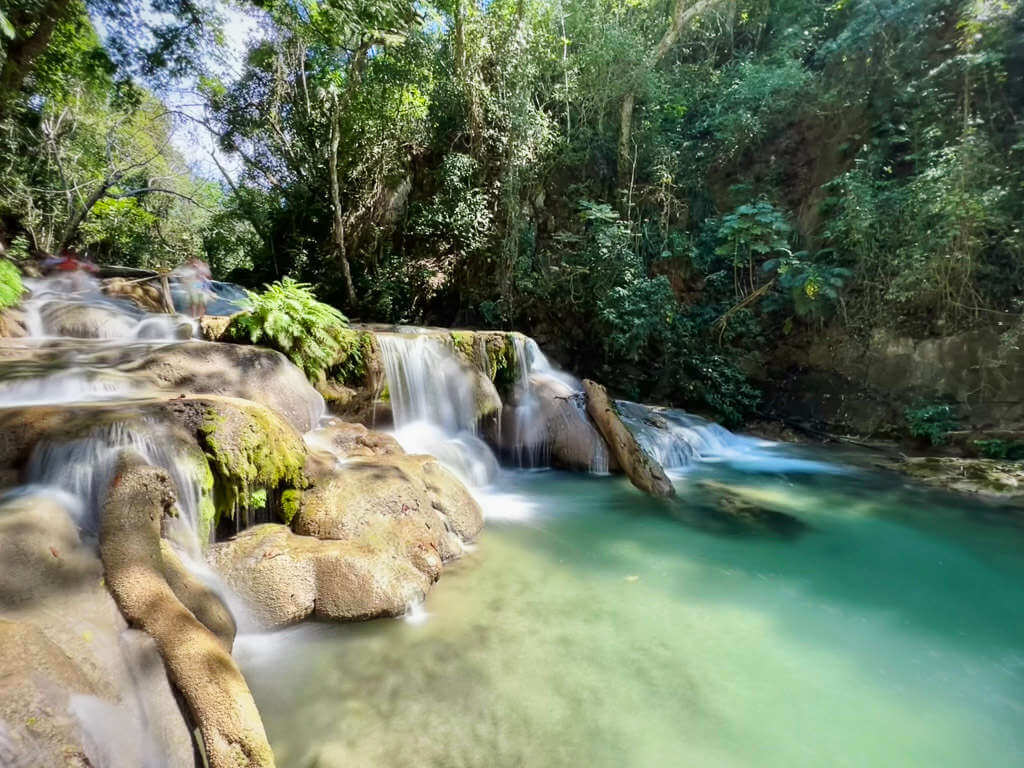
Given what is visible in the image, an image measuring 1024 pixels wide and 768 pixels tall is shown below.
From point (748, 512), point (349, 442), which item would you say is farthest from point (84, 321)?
point (748, 512)

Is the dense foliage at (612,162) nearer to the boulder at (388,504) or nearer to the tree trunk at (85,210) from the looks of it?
the tree trunk at (85,210)

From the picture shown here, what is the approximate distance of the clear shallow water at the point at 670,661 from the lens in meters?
2.40

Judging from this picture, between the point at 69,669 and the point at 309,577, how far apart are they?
1.61m

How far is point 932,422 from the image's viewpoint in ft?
27.9

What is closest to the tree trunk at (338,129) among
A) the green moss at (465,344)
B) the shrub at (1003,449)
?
the green moss at (465,344)

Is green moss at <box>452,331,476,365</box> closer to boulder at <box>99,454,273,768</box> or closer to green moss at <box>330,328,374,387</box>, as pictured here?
green moss at <box>330,328,374,387</box>

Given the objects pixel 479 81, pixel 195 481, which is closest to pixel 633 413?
pixel 195 481

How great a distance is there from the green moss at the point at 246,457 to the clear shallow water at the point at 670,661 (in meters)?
1.05

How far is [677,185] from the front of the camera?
42.9 feet

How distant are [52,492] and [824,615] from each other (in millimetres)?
5212

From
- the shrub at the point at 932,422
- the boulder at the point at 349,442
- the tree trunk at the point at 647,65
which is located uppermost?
the tree trunk at the point at 647,65

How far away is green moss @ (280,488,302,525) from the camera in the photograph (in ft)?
12.5

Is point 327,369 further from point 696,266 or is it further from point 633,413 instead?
point 696,266

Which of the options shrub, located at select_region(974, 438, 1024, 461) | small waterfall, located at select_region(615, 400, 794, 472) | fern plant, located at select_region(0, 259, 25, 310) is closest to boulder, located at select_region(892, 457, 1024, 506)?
shrub, located at select_region(974, 438, 1024, 461)
